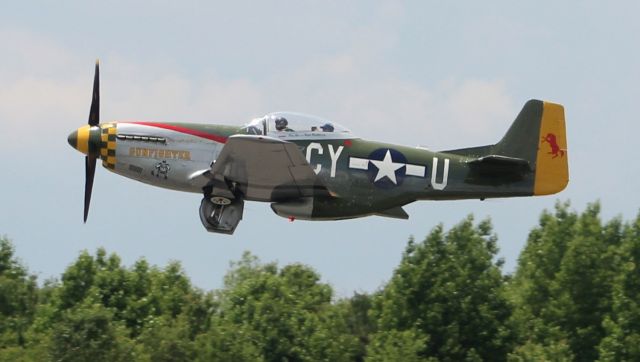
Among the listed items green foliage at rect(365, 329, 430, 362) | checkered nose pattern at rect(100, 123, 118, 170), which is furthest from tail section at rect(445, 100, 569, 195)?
green foliage at rect(365, 329, 430, 362)

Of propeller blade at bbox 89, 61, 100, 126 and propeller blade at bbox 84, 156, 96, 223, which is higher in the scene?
propeller blade at bbox 89, 61, 100, 126

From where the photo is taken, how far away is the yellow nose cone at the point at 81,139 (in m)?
23.3

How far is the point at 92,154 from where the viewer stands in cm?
2338

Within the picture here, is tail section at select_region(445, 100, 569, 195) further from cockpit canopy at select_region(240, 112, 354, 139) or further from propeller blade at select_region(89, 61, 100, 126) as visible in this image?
propeller blade at select_region(89, 61, 100, 126)

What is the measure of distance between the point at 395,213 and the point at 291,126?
268 centimetres

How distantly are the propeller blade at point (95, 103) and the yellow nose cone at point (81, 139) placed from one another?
316 mm

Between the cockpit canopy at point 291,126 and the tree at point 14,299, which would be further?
the tree at point 14,299

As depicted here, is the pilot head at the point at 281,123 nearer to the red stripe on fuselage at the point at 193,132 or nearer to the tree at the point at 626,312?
the red stripe on fuselage at the point at 193,132

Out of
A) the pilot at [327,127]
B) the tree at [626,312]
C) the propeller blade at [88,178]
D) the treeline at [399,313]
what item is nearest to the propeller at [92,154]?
the propeller blade at [88,178]

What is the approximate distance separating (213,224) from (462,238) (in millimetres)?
24680

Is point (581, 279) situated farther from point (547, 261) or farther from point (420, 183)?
point (420, 183)

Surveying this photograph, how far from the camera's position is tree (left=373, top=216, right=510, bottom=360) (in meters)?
42.3

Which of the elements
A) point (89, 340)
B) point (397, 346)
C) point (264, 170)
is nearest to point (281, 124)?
point (264, 170)

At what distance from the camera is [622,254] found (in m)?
Answer: 45.3
